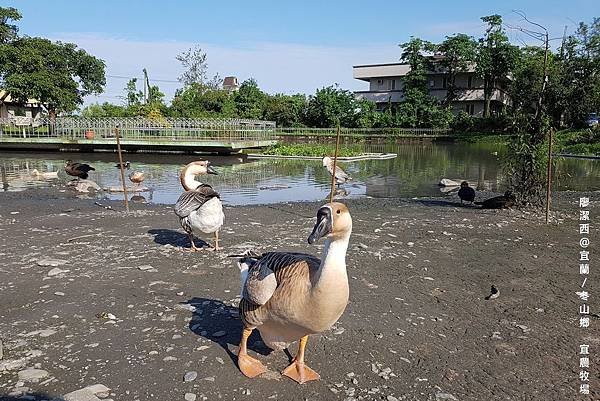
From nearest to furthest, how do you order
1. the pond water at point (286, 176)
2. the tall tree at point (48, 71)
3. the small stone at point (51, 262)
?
1. the small stone at point (51, 262)
2. the pond water at point (286, 176)
3. the tall tree at point (48, 71)

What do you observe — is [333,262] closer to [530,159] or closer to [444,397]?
[444,397]

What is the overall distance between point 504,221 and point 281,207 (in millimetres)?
6310

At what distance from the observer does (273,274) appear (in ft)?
13.5

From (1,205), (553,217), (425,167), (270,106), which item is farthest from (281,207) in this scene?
(270,106)

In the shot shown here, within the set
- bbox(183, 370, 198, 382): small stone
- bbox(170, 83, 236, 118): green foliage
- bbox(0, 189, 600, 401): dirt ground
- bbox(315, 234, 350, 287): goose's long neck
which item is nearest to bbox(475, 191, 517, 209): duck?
bbox(0, 189, 600, 401): dirt ground

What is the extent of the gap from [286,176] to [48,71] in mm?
38688

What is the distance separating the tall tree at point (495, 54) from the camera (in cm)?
6062

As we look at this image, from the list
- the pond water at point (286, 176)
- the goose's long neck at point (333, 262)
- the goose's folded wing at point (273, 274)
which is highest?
the goose's long neck at point (333, 262)

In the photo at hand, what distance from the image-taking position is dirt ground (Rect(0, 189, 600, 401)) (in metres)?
4.24

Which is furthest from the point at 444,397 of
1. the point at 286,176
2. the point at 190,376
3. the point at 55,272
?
the point at 286,176

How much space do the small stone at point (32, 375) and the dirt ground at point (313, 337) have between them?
0.7 inches

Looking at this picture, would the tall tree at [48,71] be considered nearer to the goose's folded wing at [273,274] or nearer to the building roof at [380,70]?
the building roof at [380,70]

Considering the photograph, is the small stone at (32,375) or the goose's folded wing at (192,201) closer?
the small stone at (32,375)

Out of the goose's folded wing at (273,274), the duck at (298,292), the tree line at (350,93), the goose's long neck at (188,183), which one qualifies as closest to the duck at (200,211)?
the goose's long neck at (188,183)
